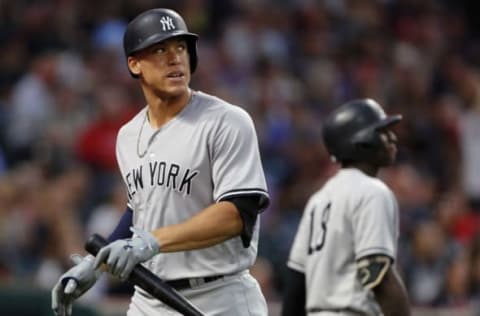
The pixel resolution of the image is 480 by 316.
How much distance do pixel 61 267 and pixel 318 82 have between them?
13.9 feet

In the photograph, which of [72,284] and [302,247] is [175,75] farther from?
[302,247]

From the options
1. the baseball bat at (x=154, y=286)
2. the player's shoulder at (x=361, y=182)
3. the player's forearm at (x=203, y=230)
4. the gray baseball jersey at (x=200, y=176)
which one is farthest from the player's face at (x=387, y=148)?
the baseball bat at (x=154, y=286)

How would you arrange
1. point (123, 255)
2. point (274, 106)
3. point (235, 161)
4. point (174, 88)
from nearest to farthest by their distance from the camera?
point (123, 255) < point (235, 161) < point (174, 88) < point (274, 106)

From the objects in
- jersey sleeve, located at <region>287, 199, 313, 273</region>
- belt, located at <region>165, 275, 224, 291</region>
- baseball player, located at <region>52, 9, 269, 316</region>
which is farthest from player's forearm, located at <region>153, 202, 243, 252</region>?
jersey sleeve, located at <region>287, 199, 313, 273</region>

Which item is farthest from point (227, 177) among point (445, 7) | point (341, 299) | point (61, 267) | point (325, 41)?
point (445, 7)

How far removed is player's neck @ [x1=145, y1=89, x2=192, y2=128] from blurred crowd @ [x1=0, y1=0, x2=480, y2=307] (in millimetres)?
4059

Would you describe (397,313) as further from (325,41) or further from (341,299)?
(325,41)

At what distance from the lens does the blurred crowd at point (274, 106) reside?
9664 mm

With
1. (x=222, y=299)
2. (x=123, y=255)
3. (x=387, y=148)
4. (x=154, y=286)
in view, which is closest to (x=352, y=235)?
(x=387, y=148)

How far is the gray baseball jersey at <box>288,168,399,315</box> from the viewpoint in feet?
20.2

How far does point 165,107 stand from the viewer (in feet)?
17.6

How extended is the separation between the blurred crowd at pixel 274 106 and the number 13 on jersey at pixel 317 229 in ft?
9.76

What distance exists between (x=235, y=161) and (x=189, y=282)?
0.52 meters

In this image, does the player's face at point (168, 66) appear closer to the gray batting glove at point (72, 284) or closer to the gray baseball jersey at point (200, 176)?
the gray baseball jersey at point (200, 176)
